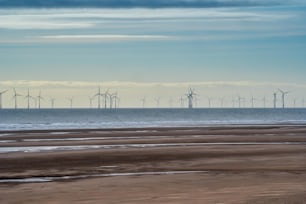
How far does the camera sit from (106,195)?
2078 centimetres

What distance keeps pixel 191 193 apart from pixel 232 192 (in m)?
1.20

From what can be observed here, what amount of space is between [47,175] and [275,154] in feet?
48.6

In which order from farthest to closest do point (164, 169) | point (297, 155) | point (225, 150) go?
point (225, 150)
point (297, 155)
point (164, 169)

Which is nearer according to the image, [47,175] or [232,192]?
[232,192]

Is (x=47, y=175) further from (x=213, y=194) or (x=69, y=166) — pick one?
(x=213, y=194)

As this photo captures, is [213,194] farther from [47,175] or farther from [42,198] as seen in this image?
[47,175]

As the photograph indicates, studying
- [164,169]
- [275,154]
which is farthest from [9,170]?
[275,154]

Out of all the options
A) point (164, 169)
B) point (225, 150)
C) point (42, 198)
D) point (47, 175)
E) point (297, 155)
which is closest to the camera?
point (42, 198)

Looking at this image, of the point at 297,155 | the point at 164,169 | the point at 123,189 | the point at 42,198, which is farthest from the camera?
the point at 297,155

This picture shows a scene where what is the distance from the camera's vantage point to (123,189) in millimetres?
22094

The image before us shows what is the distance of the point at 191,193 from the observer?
2078cm

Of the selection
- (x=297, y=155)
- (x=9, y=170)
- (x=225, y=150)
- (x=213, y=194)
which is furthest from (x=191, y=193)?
(x=225, y=150)

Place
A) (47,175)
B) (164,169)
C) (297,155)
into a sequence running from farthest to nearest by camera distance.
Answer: (297,155) → (164,169) → (47,175)

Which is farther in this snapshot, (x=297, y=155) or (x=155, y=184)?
(x=297, y=155)
